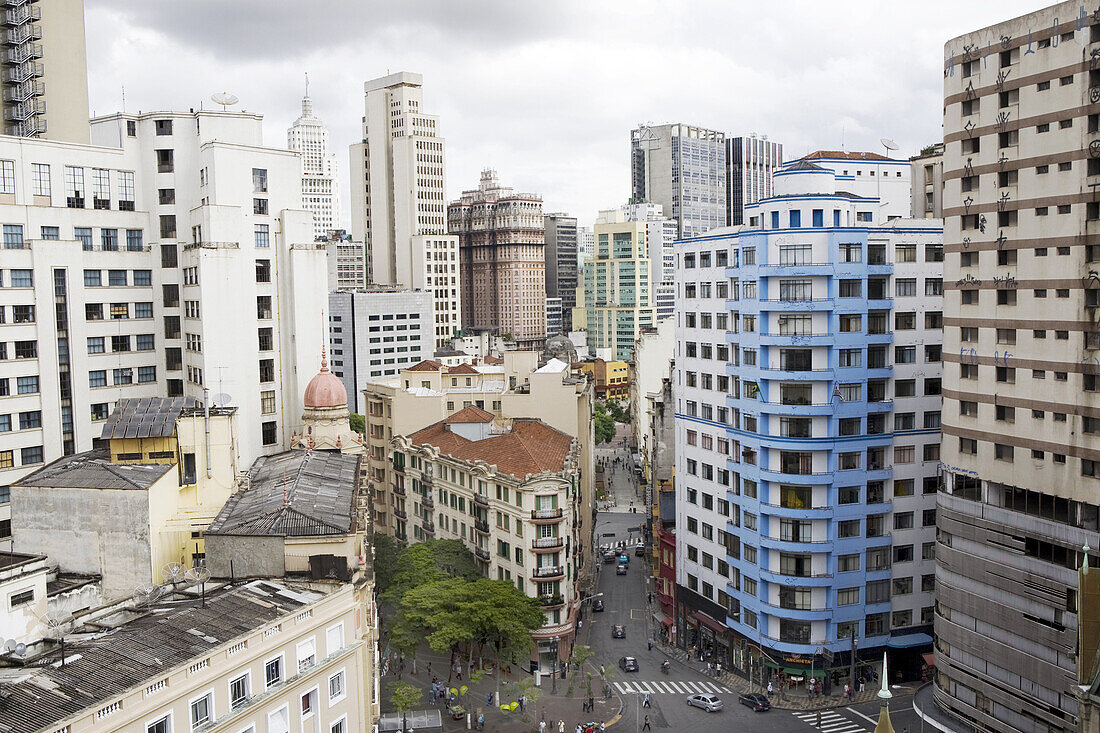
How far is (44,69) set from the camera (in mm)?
79562

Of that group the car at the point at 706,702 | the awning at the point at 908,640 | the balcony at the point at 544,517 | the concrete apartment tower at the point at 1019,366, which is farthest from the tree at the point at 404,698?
the awning at the point at 908,640

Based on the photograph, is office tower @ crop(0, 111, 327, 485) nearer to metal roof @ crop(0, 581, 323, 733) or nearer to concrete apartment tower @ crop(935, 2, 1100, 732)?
metal roof @ crop(0, 581, 323, 733)

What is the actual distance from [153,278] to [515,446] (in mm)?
34620

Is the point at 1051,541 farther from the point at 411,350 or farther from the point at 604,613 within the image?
the point at 411,350

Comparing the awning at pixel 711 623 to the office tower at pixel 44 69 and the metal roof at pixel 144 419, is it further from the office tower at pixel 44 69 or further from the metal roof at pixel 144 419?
the office tower at pixel 44 69

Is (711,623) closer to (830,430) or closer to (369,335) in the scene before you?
(830,430)

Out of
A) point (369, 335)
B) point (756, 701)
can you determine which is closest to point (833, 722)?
point (756, 701)

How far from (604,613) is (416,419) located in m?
28.7

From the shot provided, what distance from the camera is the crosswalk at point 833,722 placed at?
6900 cm

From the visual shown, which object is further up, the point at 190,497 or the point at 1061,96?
the point at 1061,96

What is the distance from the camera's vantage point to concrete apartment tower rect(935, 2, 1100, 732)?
5306 cm

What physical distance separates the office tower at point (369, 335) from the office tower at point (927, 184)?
119456 millimetres

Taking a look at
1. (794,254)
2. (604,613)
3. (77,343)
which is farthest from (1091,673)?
(77,343)

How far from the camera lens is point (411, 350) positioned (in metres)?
198
